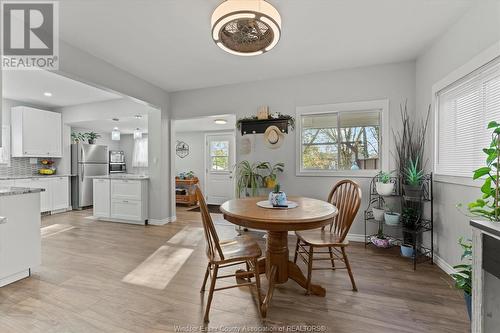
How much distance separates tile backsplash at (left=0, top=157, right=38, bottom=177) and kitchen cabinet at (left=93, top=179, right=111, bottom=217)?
191cm

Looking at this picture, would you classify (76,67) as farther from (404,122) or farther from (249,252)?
(404,122)

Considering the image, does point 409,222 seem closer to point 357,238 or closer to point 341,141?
point 357,238

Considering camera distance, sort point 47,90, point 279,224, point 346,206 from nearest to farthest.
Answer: point 279,224 < point 346,206 < point 47,90

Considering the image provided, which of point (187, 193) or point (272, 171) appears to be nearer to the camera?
point (272, 171)

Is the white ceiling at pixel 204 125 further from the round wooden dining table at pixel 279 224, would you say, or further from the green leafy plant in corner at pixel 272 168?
the round wooden dining table at pixel 279 224

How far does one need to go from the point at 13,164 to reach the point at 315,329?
6.50 meters

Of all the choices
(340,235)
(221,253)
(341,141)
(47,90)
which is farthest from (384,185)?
(47,90)

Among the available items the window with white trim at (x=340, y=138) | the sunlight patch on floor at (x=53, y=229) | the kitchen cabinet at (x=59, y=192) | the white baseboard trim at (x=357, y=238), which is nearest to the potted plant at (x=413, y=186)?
the window with white trim at (x=340, y=138)

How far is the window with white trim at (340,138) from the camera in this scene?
3252 millimetres

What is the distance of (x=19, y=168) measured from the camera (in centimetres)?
491

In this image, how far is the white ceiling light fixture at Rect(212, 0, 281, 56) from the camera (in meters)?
1.48

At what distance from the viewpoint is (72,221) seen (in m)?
4.51

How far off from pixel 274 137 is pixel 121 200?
126 inches

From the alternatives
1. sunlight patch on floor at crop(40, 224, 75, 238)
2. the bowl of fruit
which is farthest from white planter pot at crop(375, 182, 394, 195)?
the bowl of fruit
